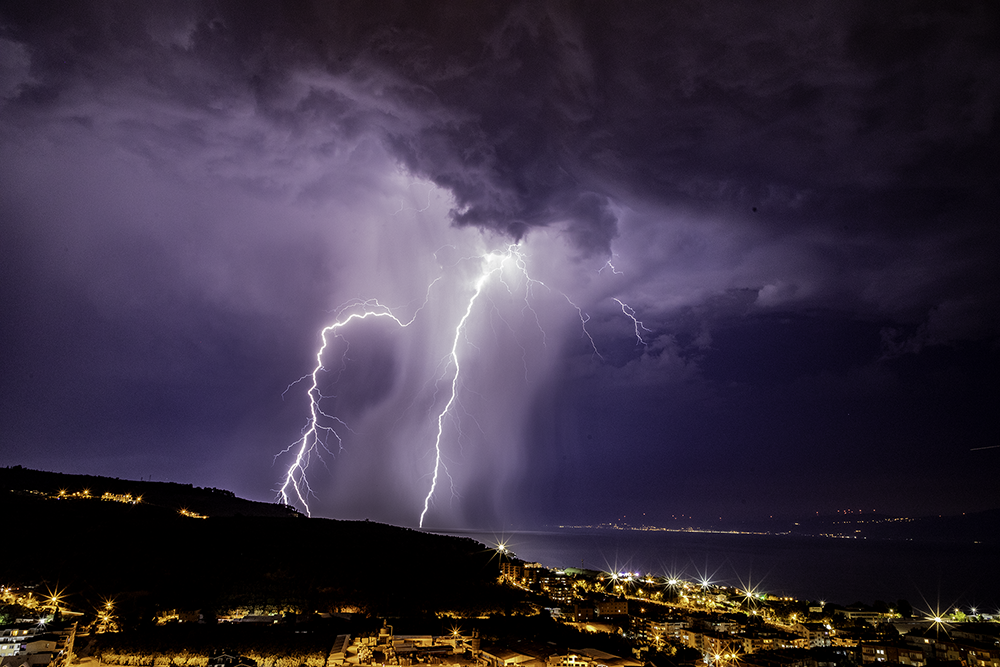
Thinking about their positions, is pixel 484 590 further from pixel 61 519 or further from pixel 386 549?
pixel 61 519

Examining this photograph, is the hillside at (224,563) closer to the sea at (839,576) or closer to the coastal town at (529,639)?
the coastal town at (529,639)

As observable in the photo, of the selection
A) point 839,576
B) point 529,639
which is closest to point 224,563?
point 529,639

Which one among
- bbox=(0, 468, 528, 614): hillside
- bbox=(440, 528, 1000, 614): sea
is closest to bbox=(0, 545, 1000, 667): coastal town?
bbox=(0, 468, 528, 614): hillside

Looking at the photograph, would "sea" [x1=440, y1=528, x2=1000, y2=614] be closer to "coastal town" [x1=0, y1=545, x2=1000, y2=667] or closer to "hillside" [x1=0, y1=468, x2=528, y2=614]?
"coastal town" [x1=0, y1=545, x2=1000, y2=667]

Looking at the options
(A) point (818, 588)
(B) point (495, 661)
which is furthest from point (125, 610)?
(A) point (818, 588)

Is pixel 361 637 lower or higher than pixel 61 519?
lower

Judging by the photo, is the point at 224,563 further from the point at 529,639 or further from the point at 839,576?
the point at 839,576

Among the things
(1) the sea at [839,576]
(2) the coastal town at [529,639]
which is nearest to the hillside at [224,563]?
(2) the coastal town at [529,639]

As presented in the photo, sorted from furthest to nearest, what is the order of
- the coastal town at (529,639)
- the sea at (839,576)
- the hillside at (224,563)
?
the sea at (839,576) < the hillside at (224,563) < the coastal town at (529,639)
